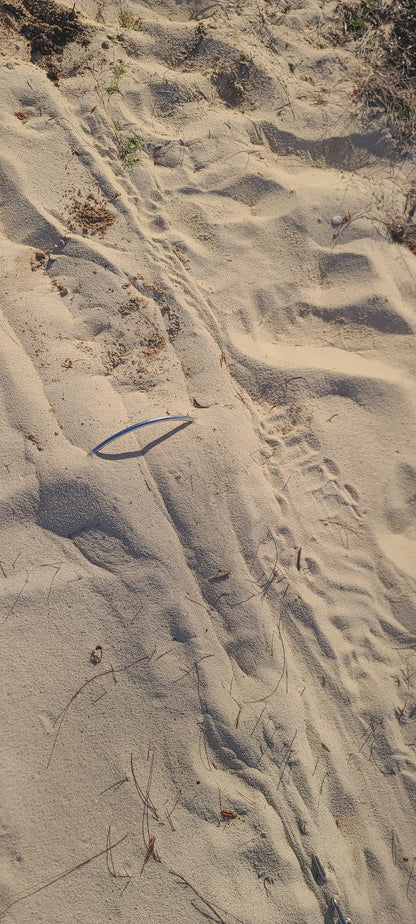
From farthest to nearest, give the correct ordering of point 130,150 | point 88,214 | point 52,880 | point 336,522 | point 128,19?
point 128,19
point 130,150
point 88,214
point 336,522
point 52,880

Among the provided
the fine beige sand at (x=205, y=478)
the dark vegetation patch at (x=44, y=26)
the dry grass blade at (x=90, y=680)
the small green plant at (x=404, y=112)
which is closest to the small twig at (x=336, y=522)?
the fine beige sand at (x=205, y=478)

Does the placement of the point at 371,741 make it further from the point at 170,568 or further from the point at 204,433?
the point at 204,433

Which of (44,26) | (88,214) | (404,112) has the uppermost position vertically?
(404,112)

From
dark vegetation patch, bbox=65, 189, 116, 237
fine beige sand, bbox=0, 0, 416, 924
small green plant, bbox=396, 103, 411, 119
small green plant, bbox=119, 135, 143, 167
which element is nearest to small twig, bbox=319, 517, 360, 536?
fine beige sand, bbox=0, 0, 416, 924

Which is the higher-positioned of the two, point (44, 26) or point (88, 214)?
point (44, 26)

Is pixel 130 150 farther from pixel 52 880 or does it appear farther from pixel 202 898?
pixel 202 898

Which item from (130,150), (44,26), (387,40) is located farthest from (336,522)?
(44,26)

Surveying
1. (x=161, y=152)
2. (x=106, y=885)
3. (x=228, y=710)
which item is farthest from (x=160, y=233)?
(x=106, y=885)

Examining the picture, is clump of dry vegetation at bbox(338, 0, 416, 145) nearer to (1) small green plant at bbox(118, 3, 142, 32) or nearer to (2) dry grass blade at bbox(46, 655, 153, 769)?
(1) small green plant at bbox(118, 3, 142, 32)
